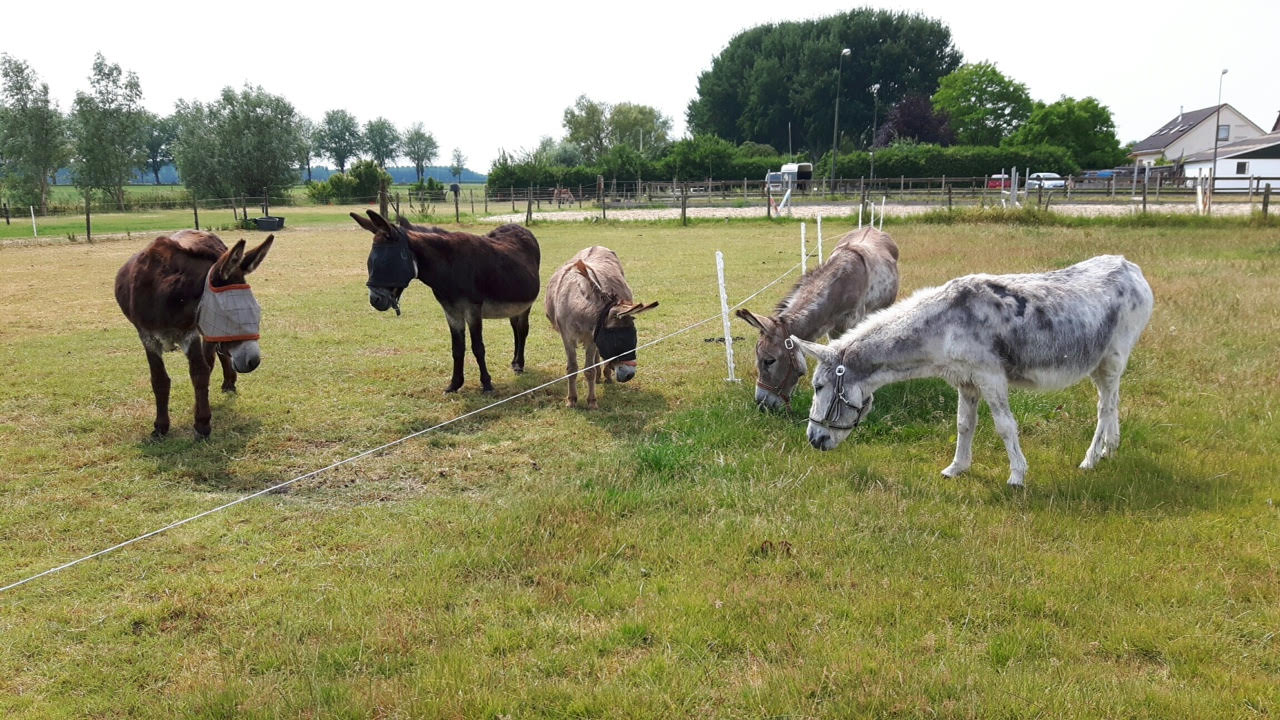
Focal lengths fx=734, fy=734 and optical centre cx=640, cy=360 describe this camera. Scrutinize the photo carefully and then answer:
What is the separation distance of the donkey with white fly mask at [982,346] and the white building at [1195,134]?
9215 centimetres

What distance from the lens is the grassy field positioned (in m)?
3.47

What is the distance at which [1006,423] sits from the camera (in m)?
5.58

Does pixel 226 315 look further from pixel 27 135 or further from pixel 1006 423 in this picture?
pixel 27 135

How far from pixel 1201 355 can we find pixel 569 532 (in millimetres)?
8423

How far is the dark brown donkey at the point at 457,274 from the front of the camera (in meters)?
8.21

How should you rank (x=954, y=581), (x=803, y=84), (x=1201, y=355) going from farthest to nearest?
(x=803, y=84) < (x=1201, y=355) < (x=954, y=581)

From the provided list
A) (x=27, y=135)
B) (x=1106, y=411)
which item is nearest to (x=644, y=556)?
(x=1106, y=411)

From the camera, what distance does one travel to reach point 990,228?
24906mm

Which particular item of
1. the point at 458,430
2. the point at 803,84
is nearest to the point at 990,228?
the point at 458,430

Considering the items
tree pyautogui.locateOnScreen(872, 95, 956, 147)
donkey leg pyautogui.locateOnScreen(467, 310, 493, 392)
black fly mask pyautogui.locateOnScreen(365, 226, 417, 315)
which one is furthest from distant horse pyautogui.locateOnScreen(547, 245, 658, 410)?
tree pyautogui.locateOnScreen(872, 95, 956, 147)

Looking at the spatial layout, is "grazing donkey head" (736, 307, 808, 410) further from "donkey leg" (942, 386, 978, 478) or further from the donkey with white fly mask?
"donkey leg" (942, 386, 978, 478)

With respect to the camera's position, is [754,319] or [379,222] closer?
[754,319]

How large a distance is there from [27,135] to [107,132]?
594 cm

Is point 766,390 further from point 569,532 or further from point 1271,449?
point 1271,449
